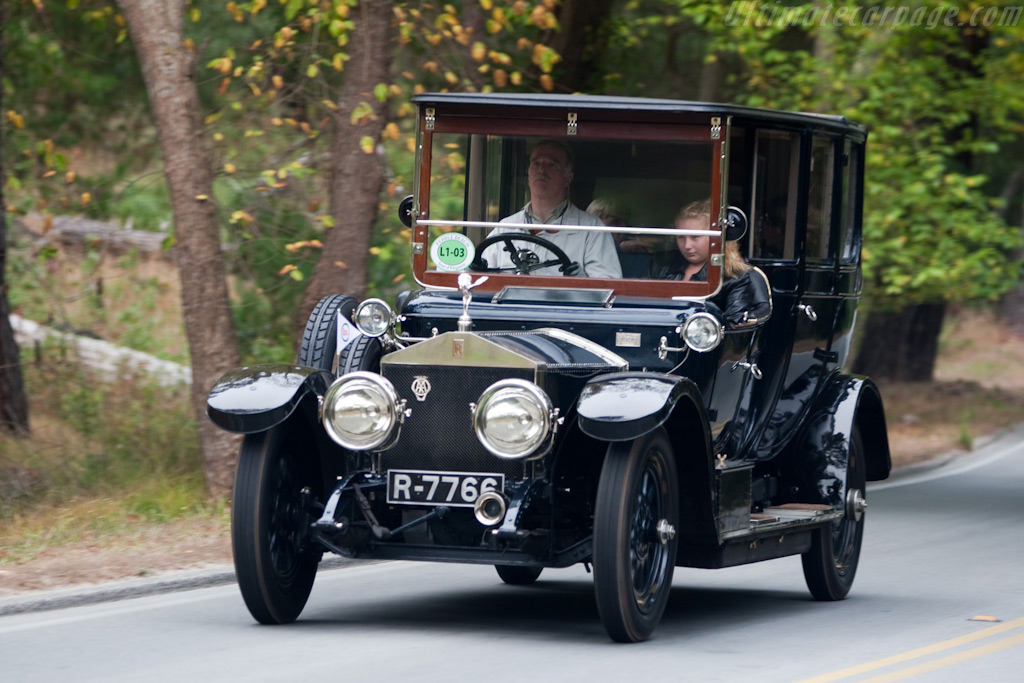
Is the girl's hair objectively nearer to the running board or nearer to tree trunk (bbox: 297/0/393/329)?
the running board

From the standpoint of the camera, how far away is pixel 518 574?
29.3ft

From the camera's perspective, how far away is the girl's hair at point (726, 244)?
7566 mm

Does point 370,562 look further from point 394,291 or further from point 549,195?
point 394,291

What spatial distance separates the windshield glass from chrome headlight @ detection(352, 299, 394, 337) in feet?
1.67

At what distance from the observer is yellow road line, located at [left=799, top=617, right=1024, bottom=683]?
632cm

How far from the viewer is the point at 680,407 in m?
6.95

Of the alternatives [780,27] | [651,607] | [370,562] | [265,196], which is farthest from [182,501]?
[780,27]

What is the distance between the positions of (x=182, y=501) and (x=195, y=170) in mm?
2283

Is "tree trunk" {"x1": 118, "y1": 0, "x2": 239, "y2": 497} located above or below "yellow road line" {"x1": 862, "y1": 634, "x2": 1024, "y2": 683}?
above

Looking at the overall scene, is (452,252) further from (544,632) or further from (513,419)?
(544,632)

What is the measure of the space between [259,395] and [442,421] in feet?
2.63

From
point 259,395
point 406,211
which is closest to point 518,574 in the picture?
point 406,211

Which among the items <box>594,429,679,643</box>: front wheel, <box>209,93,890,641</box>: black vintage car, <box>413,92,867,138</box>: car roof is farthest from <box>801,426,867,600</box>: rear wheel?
<box>413,92,867,138</box>: car roof

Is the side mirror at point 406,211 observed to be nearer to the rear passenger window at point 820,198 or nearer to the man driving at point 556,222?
the man driving at point 556,222
